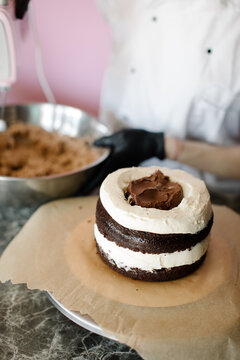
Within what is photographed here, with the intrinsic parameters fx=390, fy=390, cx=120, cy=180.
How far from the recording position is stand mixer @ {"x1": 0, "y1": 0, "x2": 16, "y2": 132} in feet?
3.44

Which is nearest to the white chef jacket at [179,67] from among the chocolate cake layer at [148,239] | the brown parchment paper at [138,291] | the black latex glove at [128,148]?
the black latex glove at [128,148]

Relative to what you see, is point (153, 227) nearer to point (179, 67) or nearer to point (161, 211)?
point (161, 211)

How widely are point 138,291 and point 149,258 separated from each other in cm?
9

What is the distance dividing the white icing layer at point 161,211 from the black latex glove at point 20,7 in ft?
1.75

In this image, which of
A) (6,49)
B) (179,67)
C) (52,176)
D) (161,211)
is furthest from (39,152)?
(161,211)

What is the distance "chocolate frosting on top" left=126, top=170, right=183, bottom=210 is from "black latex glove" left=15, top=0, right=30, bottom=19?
577mm

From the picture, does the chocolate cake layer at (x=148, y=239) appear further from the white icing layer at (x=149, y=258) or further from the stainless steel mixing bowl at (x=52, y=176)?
the stainless steel mixing bowl at (x=52, y=176)

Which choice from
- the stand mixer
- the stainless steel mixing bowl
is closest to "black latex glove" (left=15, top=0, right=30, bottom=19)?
the stand mixer

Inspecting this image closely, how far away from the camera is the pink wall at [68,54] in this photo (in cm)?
180

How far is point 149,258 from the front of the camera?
1006 mm

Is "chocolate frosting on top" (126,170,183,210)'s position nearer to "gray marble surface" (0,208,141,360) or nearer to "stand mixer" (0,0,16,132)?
"gray marble surface" (0,208,141,360)

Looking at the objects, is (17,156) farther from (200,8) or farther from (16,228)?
(200,8)

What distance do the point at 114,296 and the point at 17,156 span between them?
2.45ft

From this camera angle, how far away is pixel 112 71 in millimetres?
1717
